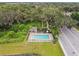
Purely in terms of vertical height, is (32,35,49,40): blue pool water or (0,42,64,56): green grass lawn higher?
(32,35,49,40): blue pool water

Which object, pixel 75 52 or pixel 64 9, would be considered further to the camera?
pixel 64 9

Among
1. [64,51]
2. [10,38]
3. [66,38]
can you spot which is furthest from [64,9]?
[10,38]

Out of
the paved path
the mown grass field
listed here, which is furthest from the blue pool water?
the paved path

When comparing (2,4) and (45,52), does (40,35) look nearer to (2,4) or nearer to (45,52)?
(45,52)

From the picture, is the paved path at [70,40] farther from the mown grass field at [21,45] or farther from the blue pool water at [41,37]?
the blue pool water at [41,37]

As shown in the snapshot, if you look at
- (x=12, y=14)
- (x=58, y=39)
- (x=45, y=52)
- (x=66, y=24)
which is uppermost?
(x=12, y=14)

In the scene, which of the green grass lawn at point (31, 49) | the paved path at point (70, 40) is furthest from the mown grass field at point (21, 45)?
the paved path at point (70, 40)

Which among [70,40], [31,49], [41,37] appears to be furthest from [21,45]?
[70,40]

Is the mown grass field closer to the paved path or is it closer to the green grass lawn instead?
the green grass lawn
